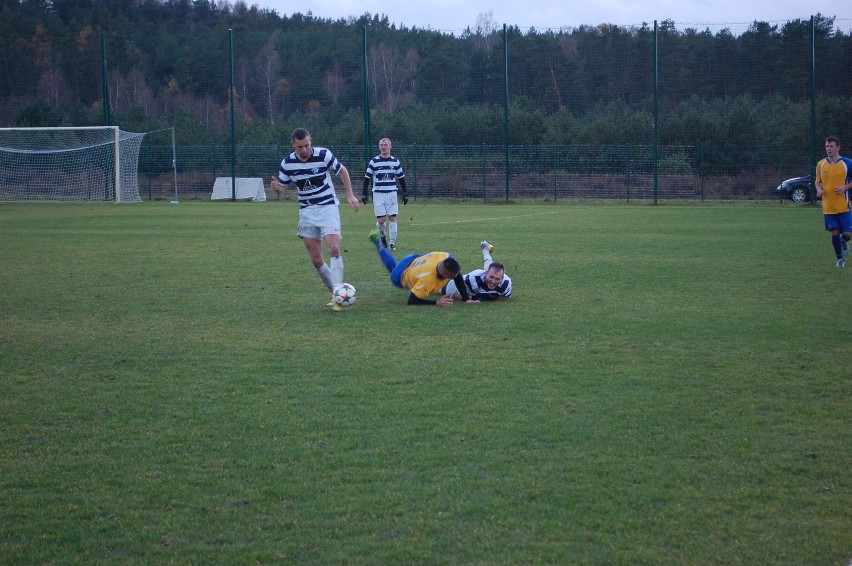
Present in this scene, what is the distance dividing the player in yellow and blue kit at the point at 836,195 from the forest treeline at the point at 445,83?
19110mm

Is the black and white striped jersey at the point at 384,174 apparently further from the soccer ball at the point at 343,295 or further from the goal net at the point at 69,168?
the goal net at the point at 69,168

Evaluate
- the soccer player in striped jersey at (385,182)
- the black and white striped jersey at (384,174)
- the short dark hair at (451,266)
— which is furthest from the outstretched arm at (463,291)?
the black and white striped jersey at (384,174)

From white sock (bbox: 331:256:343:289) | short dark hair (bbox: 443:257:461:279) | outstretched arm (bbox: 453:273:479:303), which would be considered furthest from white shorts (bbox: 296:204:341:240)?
outstretched arm (bbox: 453:273:479:303)

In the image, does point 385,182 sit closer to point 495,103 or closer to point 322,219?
point 322,219

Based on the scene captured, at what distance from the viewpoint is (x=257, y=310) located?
9.27 meters

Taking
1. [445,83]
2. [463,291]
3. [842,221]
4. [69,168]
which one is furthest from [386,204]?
[445,83]

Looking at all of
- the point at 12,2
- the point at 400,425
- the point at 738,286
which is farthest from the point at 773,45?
the point at 12,2

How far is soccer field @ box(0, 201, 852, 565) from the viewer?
376 cm

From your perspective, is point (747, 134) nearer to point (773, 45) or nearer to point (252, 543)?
point (773, 45)

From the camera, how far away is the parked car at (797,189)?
1190 inches

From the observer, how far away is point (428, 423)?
17.2 feet

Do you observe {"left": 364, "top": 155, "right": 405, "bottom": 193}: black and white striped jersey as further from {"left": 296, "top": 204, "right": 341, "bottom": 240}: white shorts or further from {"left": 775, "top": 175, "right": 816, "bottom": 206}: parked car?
{"left": 775, "top": 175, "right": 816, "bottom": 206}: parked car

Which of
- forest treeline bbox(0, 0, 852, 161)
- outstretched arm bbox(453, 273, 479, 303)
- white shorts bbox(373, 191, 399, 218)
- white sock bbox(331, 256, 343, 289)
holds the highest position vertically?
forest treeline bbox(0, 0, 852, 161)

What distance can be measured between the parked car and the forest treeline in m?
1.12
